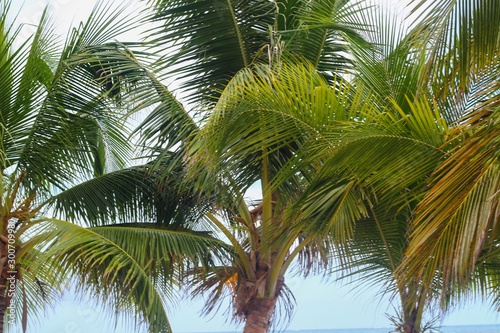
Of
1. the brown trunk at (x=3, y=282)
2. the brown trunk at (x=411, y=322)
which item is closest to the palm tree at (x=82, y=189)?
the brown trunk at (x=3, y=282)

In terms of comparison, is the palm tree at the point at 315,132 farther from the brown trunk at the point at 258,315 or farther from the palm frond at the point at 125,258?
the palm frond at the point at 125,258

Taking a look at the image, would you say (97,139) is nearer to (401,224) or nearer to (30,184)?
(30,184)

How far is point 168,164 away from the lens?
7.35 metres

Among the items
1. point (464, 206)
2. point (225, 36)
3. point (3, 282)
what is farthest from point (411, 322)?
point (3, 282)

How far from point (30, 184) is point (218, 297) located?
225 centimetres

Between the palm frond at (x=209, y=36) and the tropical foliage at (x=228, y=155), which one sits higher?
the palm frond at (x=209, y=36)

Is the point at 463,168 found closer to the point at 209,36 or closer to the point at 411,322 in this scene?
the point at 411,322

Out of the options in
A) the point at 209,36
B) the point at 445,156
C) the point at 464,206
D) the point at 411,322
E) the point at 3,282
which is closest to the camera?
the point at 464,206

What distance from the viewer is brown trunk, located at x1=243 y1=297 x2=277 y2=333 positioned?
277 inches

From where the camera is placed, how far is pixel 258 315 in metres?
7.05

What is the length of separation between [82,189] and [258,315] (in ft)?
7.12

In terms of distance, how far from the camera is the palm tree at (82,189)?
6.48 meters

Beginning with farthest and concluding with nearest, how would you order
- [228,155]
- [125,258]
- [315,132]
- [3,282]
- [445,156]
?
[3,282]
[125,258]
[228,155]
[315,132]
[445,156]

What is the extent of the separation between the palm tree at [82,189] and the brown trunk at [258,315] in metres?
0.61
